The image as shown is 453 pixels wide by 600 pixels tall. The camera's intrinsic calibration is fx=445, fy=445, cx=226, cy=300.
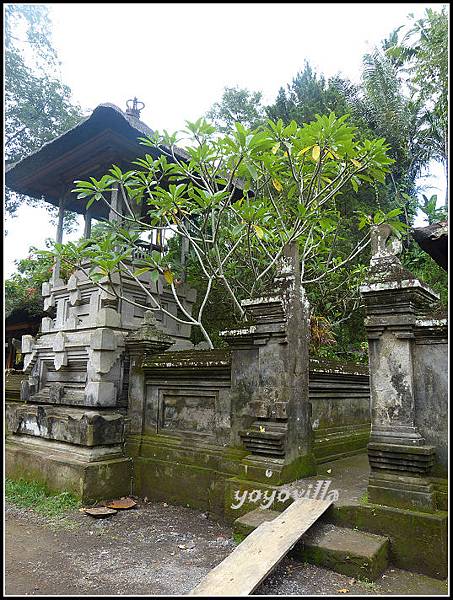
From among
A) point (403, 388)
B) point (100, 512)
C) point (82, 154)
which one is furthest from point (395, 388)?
point (82, 154)

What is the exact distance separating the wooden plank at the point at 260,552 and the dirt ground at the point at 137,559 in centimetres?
26

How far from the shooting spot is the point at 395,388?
4.09m

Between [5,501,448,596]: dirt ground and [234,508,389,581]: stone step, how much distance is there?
0.21 ft

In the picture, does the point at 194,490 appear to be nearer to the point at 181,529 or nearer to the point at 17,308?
the point at 181,529

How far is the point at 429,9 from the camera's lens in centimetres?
1263

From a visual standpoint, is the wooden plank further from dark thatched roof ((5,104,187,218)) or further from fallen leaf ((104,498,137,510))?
dark thatched roof ((5,104,187,218))

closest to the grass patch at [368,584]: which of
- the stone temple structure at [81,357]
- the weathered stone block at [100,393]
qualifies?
the stone temple structure at [81,357]

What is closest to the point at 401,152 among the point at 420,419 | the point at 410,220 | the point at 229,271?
the point at 410,220

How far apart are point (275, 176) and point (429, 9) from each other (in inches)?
412

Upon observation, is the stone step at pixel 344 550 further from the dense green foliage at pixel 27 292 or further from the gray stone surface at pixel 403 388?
the dense green foliage at pixel 27 292

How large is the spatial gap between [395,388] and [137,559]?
9.46 ft

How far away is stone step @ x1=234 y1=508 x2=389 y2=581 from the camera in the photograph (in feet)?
11.2

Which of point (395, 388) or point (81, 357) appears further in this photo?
Result: point (81, 357)

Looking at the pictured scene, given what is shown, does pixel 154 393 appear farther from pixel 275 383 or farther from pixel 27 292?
pixel 27 292
